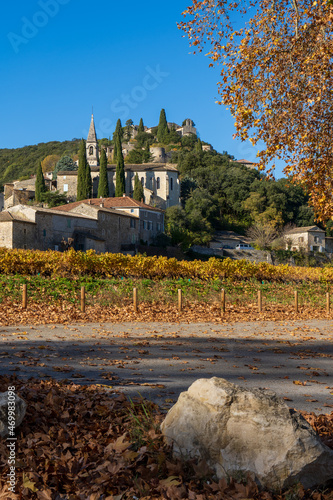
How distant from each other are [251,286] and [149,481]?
2259 centimetres

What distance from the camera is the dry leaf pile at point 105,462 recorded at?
369 cm

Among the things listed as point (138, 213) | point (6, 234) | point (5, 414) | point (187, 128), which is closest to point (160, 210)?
point (138, 213)

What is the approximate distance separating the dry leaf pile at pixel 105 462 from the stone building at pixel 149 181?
3393 inches

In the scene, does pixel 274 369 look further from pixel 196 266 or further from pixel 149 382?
pixel 196 266

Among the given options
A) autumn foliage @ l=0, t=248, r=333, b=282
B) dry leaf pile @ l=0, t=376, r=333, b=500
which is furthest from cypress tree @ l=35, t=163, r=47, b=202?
dry leaf pile @ l=0, t=376, r=333, b=500

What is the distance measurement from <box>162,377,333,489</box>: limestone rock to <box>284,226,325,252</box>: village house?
77.9m

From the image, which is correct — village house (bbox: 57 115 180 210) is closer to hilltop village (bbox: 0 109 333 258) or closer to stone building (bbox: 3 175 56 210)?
hilltop village (bbox: 0 109 333 258)

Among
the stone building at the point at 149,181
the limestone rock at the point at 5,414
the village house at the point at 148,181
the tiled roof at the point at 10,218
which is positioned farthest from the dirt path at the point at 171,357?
the stone building at the point at 149,181

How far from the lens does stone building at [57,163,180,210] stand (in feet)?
299

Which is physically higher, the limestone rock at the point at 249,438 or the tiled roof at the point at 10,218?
the tiled roof at the point at 10,218

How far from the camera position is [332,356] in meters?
10.6

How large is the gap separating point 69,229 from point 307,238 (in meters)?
45.5

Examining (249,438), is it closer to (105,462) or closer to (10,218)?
(105,462)

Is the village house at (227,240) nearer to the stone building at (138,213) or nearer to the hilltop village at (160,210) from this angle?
the hilltop village at (160,210)
